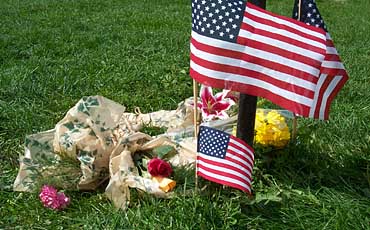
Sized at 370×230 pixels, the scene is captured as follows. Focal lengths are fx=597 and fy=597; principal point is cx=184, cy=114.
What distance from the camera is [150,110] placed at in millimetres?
4703

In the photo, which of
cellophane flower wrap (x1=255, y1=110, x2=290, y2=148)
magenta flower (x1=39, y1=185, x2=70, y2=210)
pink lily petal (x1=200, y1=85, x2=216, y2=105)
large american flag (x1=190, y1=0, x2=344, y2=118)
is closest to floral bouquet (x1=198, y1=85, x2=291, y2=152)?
cellophane flower wrap (x1=255, y1=110, x2=290, y2=148)

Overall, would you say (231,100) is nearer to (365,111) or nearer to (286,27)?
(365,111)

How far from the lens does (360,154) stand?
336 centimetres

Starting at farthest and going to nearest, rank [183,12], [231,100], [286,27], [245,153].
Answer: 1. [183,12]
2. [231,100]
3. [245,153]
4. [286,27]

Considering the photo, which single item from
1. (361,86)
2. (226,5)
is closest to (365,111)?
(361,86)

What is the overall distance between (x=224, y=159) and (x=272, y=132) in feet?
1.75

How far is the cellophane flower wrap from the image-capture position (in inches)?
126

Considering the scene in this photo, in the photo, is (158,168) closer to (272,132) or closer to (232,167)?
(232,167)

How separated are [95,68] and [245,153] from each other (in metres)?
3.29

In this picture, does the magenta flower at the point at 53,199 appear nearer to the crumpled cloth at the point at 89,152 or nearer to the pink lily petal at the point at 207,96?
→ the crumpled cloth at the point at 89,152

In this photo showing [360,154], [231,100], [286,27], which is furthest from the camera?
[231,100]

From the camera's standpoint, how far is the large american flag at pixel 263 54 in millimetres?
2541

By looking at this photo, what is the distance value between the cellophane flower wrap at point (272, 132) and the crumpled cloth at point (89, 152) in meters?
0.38

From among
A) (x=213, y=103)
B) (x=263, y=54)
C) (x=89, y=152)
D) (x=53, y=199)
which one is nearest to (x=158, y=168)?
(x=89, y=152)
